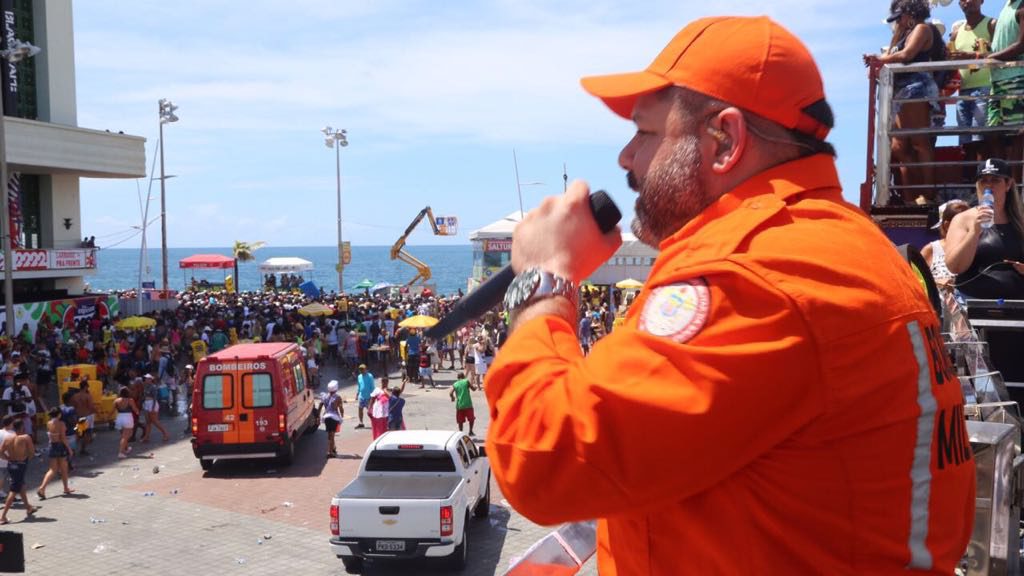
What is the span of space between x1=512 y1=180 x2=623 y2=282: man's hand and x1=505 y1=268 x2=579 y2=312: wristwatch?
20 mm

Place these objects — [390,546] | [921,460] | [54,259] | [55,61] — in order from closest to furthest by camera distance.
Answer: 1. [921,460]
2. [390,546]
3. [54,259]
4. [55,61]

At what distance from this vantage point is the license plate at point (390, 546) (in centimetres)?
1052

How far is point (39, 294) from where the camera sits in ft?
121

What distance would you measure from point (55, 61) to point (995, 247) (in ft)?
138

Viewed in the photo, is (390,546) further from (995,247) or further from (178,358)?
(178,358)

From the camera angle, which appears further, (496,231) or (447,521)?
(496,231)

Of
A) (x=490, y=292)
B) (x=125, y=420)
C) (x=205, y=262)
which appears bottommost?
(x=125, y=420)

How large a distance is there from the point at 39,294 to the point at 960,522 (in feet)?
134

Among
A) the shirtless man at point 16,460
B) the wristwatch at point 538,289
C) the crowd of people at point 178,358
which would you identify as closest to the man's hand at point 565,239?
the wristwatch at point 538,289

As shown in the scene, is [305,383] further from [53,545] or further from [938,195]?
[938,195]

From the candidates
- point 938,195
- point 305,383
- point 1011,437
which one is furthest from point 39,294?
point 1011,437

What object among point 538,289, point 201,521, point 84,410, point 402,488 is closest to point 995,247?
point 538,289

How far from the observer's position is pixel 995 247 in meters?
5.40

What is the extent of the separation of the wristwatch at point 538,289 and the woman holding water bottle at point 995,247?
14.4 ft
